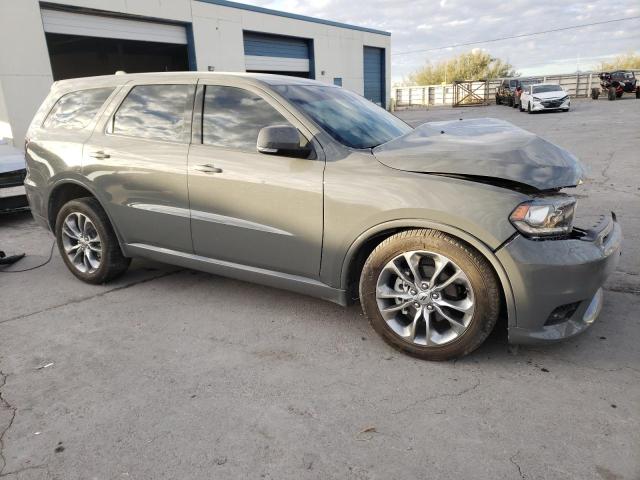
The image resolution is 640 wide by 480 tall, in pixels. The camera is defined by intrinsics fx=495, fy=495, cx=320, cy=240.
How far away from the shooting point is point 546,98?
25.0m

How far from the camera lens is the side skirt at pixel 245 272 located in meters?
3.30

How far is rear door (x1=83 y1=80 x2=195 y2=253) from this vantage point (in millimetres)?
3742

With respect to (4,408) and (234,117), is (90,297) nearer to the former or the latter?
(4,408)

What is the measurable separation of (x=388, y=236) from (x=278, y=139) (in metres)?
0.92

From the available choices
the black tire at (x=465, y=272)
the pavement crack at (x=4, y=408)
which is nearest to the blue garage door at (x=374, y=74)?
the black tire at (x=465, y=272)

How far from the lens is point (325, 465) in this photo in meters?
2.20

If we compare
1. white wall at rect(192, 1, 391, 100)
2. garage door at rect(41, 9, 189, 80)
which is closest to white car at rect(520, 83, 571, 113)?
white wall at rect(192, 1, 391, 100)

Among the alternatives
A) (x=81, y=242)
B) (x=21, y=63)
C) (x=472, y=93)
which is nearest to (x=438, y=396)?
(x=81, y=242)

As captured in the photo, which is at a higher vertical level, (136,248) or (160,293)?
(136,248)

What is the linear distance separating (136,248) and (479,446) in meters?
3.07

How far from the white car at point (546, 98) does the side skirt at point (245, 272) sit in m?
25.3

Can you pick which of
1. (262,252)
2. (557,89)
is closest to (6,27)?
(262,252)

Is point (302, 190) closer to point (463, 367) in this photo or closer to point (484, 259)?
point (484, 259)

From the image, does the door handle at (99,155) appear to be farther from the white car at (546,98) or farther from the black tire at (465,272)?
the white car at (546,98)
